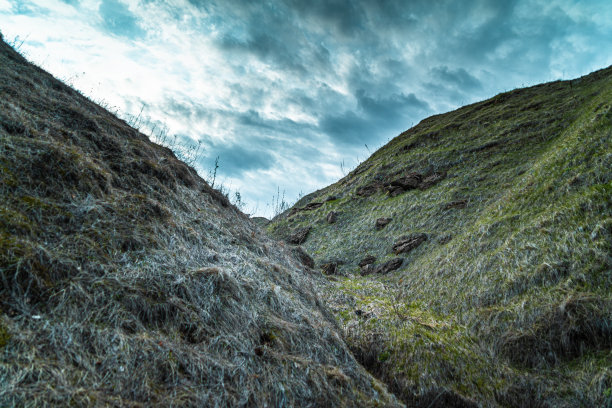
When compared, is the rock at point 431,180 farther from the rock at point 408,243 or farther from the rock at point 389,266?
the rock at point 389,266

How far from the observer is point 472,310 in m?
8.67

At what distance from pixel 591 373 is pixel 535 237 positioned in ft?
15.4

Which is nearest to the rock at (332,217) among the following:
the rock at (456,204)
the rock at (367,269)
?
the rock at (367,269)

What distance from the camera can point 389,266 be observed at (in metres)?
15.0

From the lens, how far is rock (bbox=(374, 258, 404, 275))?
48.5 ft

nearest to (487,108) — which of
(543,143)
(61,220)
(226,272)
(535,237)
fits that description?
(543,143)

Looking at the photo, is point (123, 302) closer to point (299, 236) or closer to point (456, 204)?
point (456, 204)

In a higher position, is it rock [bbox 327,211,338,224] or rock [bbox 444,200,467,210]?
rock [bbox 444,200,467,210]

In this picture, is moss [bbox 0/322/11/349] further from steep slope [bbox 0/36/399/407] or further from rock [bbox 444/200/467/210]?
rock [bbox 444/200/467/210]

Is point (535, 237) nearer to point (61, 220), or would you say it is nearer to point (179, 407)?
point (179, 407)

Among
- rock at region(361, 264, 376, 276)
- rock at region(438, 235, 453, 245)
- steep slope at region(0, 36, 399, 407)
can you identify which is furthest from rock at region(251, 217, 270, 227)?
steep slope at region(0, 36, 399, 407)

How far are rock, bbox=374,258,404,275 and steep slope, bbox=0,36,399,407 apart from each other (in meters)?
7.76

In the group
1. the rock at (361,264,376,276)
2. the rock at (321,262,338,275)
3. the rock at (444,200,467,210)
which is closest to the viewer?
the rock at (321,262,338,275)

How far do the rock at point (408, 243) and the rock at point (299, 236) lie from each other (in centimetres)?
876
